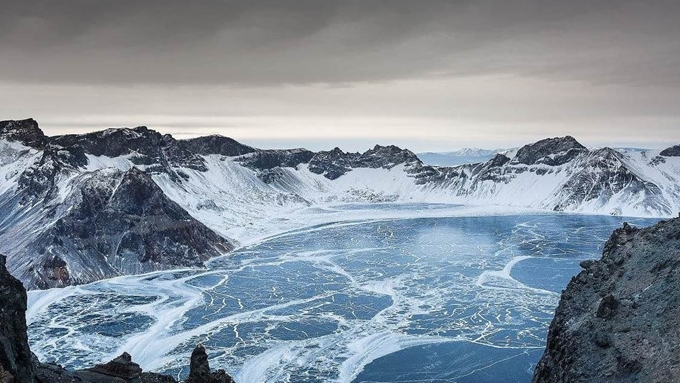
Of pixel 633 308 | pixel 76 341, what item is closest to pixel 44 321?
pixel 76 341

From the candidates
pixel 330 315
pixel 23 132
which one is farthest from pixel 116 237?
pixel 330 315

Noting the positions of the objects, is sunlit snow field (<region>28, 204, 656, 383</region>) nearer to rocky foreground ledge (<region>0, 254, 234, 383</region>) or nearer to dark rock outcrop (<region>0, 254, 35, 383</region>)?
rocky foreground ledge (<region>0, 254, 234, 383</region>)

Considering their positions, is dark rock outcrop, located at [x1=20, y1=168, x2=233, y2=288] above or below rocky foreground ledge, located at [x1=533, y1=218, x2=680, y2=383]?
below

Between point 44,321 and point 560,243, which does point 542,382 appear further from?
point 560,243

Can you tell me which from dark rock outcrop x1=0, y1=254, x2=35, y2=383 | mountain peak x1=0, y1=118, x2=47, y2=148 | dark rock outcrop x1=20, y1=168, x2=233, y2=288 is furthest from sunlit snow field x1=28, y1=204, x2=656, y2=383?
mountain peak x1=0, y1=118, x2=47, y2=148

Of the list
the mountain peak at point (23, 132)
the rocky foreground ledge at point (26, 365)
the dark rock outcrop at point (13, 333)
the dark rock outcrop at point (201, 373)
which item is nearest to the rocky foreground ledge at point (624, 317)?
the dark rock outcrop at point (201, 373)

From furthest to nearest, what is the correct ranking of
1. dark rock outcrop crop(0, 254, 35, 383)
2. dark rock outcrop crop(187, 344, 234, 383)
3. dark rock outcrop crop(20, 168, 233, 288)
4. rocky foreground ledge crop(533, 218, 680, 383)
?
dark rock outcrop crop(20, 168, 233, 288) < dark rock outcrop crop(187, 344, 234, 383) < dark rock outcrop crop(0, 254, 35, 383) < rocky foreground ledge crop(533, 218, 680, 383)

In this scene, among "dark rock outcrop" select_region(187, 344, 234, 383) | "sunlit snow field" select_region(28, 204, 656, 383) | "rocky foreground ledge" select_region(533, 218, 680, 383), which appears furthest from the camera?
"sunlit snow field" select_region(28, 204, 656, 383)
